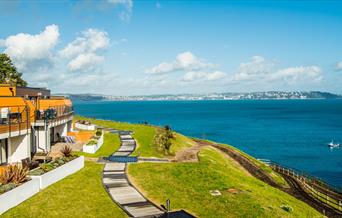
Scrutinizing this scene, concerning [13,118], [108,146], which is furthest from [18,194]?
[108,146]

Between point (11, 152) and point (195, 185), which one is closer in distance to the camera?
point (195, 185)

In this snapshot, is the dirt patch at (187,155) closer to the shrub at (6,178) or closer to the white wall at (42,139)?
the white wall at (42,139)

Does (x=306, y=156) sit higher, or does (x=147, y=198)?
(x=147, y=198)

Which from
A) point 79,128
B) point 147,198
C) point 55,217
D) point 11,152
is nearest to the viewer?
point 55,217

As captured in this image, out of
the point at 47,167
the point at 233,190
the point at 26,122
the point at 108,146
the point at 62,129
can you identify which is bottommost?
the point at 233,190

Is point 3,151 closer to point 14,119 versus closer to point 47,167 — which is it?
point 14,119

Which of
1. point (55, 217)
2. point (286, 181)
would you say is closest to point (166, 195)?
point (55, 217)

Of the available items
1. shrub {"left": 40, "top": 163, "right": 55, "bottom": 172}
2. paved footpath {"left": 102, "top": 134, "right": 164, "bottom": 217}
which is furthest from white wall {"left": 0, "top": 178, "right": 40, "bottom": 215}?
paved footpath {"left": 102, "top": 134, "right": 164, "bottom": 217}

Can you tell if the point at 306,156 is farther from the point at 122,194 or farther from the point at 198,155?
the point at 122,194
